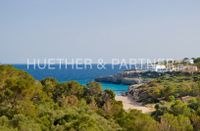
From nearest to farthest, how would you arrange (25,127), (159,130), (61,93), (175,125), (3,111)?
1. (25,127)
2. (159,130)
3. (175,125)
4. (3,111)
5. (61,93)

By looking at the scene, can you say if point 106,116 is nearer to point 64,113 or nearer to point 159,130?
point 64,113

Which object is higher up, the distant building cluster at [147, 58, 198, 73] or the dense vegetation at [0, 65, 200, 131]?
the distant building cluster at [147, 58, 198, 73]

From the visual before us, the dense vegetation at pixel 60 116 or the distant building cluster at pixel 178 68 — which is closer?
the dense vegetation at pixel 60 116

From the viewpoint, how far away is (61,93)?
35.3 metres

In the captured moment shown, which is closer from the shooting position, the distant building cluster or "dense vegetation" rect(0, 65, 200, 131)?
"dense vegetation" rect(0, 65, 200, 131)

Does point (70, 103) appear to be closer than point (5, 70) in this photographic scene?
No

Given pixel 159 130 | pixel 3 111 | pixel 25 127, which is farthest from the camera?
pixel 3 111

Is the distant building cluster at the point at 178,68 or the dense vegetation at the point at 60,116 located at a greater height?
the distant building cluster at the point at 178,68

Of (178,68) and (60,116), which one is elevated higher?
(178,68)

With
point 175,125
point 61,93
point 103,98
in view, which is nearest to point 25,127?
point 175,125

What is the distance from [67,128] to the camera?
61.3 ft

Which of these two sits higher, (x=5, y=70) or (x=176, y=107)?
(x=5, y=70)

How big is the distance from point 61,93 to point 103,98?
4463 millimetres

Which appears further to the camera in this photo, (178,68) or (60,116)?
(178,68)
